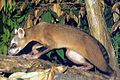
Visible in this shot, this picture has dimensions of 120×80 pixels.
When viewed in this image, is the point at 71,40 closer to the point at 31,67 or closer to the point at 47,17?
the point at 47,17

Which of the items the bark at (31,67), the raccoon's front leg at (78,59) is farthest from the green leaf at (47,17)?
the bark at (31,67)

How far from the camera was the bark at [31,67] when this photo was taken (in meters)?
3.55

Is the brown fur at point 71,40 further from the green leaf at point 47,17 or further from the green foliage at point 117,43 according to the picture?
the green foliage at point 117,43

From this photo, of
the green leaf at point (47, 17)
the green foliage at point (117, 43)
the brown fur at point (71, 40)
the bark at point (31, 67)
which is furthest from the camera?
the green foliage at point (117, 43)

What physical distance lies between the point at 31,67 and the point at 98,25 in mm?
1829

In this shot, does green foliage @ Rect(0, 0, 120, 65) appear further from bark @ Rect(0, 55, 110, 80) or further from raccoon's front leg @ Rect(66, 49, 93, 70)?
bark @ Rect(0, 55, 110, 80)

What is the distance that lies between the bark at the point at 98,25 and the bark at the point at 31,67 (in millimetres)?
735

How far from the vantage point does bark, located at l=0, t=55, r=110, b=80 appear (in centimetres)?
355

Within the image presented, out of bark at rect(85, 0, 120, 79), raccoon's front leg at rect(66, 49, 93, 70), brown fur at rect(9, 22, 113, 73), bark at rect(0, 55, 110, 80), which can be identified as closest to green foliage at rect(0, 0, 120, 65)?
raccoon's front leg at rect(66, 49, 93, 70)

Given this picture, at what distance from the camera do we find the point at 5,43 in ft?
17.5

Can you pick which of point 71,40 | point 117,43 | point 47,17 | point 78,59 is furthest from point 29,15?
point 117,43

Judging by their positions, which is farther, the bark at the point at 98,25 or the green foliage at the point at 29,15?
the green foliage at the point at 29,15

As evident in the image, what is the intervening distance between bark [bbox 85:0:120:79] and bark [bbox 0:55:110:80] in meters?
0.74

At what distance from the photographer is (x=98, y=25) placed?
4.53 m
